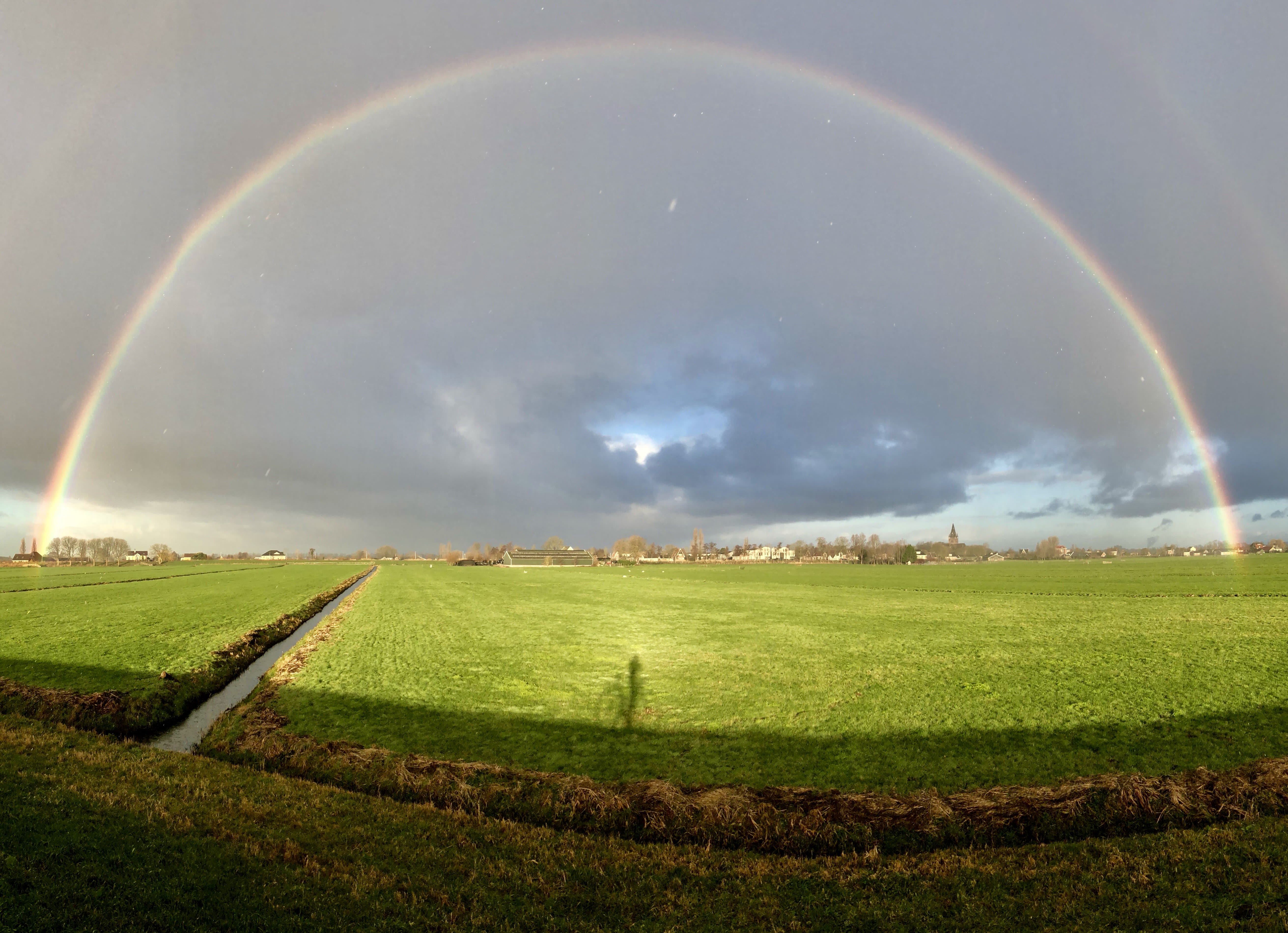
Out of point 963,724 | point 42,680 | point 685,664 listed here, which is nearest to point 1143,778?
point 963,724

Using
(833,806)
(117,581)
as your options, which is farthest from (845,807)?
(117,581)

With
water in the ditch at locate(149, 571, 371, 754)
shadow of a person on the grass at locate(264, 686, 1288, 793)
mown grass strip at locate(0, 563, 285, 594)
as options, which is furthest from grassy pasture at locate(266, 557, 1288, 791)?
mown grass strip at locate(0, 563, 285, 594)

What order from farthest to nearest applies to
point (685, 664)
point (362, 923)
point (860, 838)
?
point (685, 664)
point (860, 838)
point (362, 923)

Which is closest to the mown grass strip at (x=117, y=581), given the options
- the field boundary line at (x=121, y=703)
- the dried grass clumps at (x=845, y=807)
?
the field boundary line at (x=121, y=703)

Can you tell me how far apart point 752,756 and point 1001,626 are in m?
31.6

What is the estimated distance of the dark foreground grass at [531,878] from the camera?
7738 mm

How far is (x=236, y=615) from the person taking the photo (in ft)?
153

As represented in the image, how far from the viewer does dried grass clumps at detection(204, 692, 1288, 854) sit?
440 inches

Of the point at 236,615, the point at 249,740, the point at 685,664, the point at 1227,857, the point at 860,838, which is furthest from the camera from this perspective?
the point at 236,615

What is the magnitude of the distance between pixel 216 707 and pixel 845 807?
25.2m

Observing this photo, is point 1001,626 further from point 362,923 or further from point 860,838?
point 362,923

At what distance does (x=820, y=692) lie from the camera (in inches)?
878

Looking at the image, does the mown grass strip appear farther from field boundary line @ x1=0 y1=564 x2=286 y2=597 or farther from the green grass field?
the green grass field

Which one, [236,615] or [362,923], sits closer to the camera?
[362,923]
